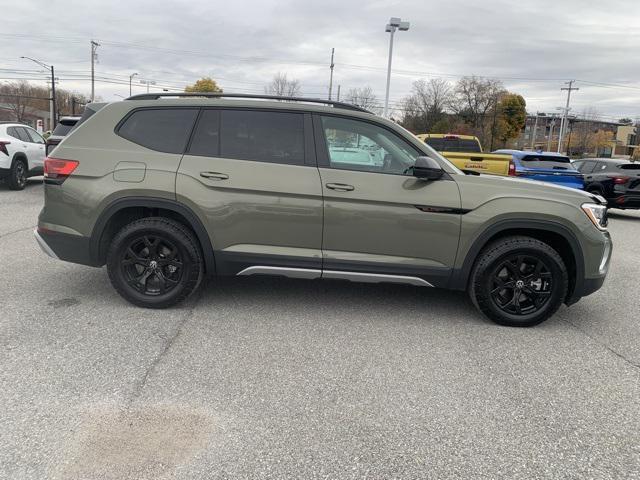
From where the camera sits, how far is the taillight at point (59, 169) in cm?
426

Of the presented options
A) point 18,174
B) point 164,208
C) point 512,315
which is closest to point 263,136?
point 164,208

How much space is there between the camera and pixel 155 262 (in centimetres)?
434

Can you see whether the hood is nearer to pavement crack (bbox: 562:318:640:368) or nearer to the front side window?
the front side window

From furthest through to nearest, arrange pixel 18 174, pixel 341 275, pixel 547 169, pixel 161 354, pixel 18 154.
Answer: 1. pixel 18 174
2. pixel 18 154
3. pixel 547 169
4. pixel 341 275
5. pixel 161 354

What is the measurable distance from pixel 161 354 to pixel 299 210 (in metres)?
1.57

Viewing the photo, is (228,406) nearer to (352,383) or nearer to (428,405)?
(352,383)

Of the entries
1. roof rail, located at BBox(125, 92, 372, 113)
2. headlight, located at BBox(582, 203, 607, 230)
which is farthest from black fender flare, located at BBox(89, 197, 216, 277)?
headlight, located at BBox(582, 203, 607, 230)

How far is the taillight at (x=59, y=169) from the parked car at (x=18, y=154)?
28.8 feet

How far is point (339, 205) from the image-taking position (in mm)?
4113

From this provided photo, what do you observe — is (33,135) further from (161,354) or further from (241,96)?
(161,354)

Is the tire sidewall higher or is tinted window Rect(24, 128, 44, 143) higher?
tinted window Rect(24, 128, 44, 143)

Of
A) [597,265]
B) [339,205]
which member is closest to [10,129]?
[339,205]

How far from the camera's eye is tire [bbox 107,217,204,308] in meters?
4.25

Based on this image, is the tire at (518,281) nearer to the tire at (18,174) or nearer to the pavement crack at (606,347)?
the pavement crack at (606,347)
